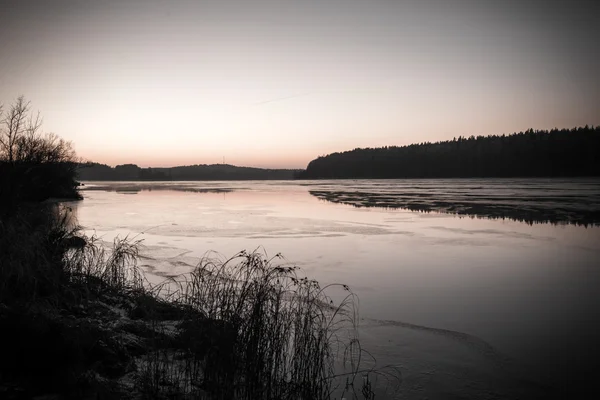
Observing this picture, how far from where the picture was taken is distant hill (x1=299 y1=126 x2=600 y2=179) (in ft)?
367

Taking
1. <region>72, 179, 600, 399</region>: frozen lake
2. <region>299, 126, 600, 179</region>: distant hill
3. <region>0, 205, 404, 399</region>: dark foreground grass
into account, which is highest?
<region>299, 126, 600, 179</region>: distant hill

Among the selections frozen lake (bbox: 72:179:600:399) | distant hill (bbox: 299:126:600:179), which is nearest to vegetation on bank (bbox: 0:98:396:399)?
frozen lake (bbox: 72:179:600:399)

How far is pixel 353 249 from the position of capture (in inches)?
576

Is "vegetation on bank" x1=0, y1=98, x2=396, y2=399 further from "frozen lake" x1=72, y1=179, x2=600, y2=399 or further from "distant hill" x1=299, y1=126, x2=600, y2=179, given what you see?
"distant hill" x1=299, y1=126, x2=600, y2=179

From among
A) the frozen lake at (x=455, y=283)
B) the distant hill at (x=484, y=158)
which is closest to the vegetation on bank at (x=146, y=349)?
the frozen lake at (x=455, y=283)

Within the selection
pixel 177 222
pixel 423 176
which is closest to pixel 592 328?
pixel 177 222

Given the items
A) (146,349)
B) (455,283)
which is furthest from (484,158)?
(146,349)

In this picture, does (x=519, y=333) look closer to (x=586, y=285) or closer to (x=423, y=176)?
(x=586, y=285)

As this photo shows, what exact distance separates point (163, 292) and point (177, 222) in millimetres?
14795

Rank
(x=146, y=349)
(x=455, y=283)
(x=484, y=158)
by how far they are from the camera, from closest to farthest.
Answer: (x=146, y=349)
(x=455, y=283)
(x=484, y=158)

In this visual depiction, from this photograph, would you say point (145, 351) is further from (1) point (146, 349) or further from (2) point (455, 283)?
(2) point (455, 283)

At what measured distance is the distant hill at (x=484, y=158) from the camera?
Result: 112 meters

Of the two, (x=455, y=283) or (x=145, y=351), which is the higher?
(x=145, y=351)

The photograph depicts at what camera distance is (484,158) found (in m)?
138
